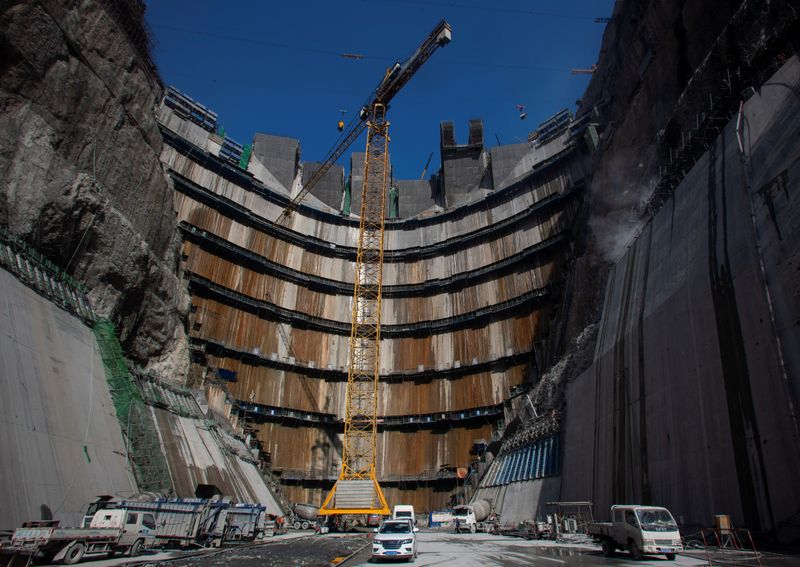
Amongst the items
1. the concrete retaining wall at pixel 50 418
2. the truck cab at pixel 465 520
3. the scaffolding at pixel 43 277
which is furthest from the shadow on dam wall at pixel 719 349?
the scaffolding at pixel 43 277

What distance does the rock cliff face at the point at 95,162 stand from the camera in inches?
922

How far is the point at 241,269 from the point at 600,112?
1675 inches

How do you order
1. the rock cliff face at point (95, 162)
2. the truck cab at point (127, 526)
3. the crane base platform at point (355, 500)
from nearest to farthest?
the truck cab at point (127, 526)
the rock cliff face at point (95, 162)
the crane base platform at point (355, 500)

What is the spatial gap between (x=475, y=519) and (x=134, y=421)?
78.0 ft

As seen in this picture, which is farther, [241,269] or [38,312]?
[241,269]

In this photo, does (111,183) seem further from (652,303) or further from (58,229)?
(652,303)

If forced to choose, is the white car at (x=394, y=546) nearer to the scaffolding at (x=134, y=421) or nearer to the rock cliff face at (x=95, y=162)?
the scaffolding at (x=134, y=421)

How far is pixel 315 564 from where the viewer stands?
14.6 meters

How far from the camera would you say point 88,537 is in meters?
14.8

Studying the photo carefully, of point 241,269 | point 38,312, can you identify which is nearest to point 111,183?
point 38,312

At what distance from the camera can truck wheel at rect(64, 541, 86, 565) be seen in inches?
559

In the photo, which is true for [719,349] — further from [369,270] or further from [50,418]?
[369,270]

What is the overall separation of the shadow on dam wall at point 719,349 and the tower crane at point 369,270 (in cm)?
3047

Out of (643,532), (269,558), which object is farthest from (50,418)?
(643,532)
